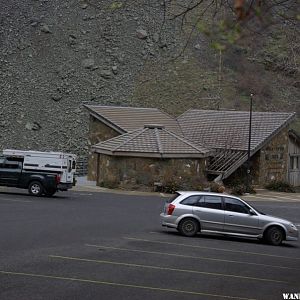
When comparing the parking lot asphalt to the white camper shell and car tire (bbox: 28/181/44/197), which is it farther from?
the white camper shell

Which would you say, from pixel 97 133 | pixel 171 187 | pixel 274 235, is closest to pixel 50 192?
pixel 171 187

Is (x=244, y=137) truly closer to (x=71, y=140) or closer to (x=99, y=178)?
(x=99, y=178)

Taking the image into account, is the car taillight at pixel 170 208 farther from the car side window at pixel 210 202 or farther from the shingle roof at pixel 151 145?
the shingle roof at pixel 151 145

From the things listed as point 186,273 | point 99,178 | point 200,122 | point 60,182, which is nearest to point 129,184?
point 99,178

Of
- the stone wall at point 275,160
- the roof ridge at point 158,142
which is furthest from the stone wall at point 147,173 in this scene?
the stone wall at point 275,160

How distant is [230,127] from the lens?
45.0 metres

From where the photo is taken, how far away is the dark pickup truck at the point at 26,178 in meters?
30.4

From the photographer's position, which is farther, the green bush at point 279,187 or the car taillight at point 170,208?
the green bush at point 279,187

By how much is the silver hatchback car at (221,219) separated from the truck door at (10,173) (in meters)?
12.8

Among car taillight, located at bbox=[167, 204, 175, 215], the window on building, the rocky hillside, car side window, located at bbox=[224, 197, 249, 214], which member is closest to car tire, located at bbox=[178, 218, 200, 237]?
car taillight, located at bbox=[167, 204, 175, 215]

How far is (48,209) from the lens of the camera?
24547 mm

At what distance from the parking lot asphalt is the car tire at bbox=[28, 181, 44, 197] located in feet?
20.3

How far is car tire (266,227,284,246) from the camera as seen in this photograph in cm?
1959

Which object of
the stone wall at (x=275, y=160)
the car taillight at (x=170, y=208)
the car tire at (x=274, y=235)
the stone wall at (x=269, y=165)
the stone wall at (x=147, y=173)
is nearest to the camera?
the car tire at (x=274, y=235)
